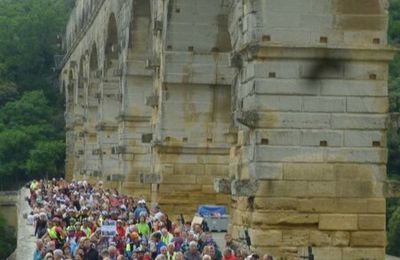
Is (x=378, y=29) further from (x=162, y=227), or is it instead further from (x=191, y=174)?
(x=191, y=174)

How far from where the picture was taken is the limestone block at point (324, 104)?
50.2 ft

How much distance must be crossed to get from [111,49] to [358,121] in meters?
24.1

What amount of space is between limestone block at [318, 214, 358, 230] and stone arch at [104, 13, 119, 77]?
23.8 m

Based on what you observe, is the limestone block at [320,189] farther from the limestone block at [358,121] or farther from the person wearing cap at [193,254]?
the person wearing cap at [193,254]

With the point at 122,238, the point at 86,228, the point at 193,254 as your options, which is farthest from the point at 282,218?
the point at 86,228

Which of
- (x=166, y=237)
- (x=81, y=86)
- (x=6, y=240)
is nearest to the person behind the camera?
(x=166, y=237)

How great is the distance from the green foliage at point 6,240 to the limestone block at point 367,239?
33959 millimetres

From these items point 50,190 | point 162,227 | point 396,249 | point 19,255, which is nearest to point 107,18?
point 50,190

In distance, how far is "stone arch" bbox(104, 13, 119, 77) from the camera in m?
38.2

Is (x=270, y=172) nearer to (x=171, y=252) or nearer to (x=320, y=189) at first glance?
(x=320, y=189)

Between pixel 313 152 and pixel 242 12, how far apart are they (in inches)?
101

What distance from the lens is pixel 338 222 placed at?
1520 cm

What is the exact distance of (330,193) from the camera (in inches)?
599

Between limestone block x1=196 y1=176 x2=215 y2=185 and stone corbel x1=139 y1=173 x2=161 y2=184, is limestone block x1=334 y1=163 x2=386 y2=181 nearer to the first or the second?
limestone block x1=196 y1=176 x2=215 y2=185
